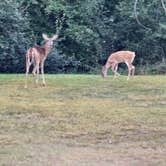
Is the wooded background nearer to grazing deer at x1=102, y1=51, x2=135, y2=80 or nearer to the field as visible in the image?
grazing deer at x1=102, y1=51, x2=135, y2=80

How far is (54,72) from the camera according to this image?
27.7 metres

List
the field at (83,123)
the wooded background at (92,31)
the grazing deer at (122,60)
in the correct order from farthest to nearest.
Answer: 1. the wooded background at (92,31)
2. the grazing deer at (122,60)
3. the field at (83,123)

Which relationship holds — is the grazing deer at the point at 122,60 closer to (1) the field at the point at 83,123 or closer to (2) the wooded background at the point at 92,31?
(1) the field at the point at 83,123

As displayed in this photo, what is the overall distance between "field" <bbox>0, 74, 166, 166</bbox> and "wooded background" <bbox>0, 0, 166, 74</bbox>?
9.17m

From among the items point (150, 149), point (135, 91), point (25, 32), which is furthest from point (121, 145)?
point (25, 32)

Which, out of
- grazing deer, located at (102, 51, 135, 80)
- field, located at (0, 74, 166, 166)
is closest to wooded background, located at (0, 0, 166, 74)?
grazing deer, located at (102, 51, 135, 80)

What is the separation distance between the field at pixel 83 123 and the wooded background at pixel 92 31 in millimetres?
9170

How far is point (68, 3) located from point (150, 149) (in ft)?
62.0

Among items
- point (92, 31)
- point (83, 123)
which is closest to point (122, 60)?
point (92, 31)

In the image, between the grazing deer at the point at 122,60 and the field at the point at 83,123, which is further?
the grazing deer at the point at 122,60

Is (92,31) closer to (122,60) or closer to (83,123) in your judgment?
(122,60)

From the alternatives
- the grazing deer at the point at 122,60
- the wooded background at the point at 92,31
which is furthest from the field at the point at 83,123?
the wooded background at the point at 92,31

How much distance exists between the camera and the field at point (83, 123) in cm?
1001

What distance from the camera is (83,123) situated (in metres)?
12.8
